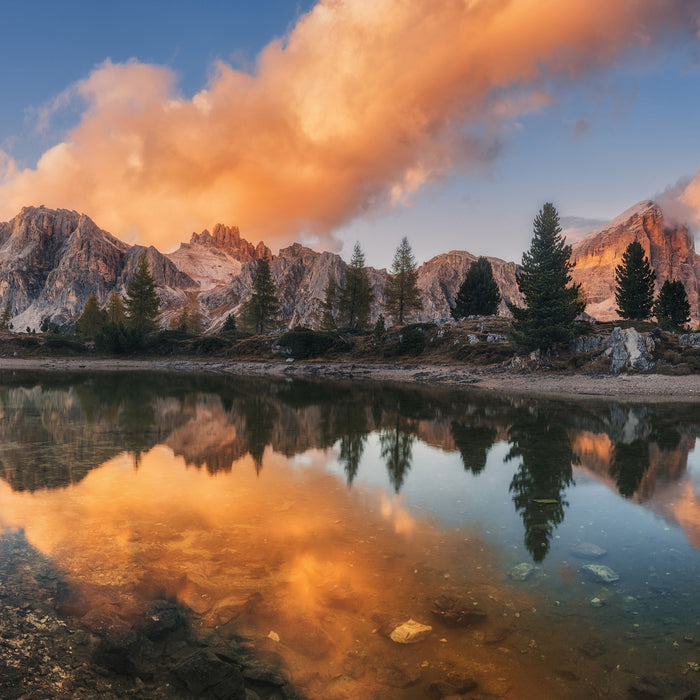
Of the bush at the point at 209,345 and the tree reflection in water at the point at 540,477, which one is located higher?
the bush at the point at 209,345

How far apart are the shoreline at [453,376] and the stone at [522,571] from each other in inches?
1251

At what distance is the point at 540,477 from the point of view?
14.2m

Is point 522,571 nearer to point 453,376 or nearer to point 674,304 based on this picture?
point 453,376

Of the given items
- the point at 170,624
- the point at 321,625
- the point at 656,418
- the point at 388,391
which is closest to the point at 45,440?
the point at 170,624

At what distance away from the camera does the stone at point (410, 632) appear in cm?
591

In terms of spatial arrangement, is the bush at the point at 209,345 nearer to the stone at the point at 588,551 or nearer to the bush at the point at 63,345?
the bush at the point at 63,345

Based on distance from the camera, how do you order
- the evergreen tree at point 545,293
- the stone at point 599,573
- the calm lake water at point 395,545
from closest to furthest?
the calm lake water at point 395,545 → the stone at point 599,573 → the evergreen tree at point 545,293

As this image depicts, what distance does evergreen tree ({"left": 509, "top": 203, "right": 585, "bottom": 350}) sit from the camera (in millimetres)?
50781

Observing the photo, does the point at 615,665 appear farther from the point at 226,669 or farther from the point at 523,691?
the point at 226,669

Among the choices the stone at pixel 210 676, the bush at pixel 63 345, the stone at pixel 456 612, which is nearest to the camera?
the stone at pixel 210 676

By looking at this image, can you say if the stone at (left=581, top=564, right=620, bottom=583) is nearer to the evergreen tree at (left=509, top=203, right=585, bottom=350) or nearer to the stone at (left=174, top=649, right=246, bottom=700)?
the stone at (left=174, top=649, right=246, bottom=700)

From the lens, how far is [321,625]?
6281 mm

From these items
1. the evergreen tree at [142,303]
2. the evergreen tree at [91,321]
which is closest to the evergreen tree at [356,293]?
the evergreen tree at [142,303]

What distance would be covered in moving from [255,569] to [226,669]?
8.70 feet
